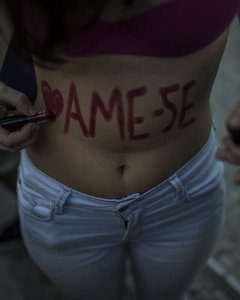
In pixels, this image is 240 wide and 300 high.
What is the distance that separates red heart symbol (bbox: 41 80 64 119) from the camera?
3.38 ft

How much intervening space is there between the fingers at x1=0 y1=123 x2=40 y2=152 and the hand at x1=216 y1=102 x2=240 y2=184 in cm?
34

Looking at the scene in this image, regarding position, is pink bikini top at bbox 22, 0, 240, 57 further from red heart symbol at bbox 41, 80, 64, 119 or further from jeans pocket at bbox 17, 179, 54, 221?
jeans pocket at bbox 17, 179, 54, 221

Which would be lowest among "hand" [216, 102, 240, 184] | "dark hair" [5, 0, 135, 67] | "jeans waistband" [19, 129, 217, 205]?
"jeans waistband" [19, 129, 217, 205]

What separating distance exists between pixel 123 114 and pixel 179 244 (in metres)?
0.36

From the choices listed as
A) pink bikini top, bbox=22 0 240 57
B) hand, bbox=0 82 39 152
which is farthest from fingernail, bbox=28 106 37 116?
A: pink bikini top, bbox=22 0 240 57

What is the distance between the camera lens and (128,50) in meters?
0.93

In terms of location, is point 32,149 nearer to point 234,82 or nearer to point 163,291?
point 163,291

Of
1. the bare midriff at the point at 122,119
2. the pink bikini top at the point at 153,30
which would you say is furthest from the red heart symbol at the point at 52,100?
the pink bikini top at the point at 153,30

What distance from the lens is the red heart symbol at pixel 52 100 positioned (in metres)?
1.03

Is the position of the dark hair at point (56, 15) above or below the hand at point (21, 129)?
above

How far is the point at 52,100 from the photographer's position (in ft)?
3.44

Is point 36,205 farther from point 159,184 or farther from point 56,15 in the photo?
point 56,15

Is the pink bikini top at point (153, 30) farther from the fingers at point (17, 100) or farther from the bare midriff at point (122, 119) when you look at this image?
the fingers at point (17, 100)

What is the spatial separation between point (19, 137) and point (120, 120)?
0.19 metres
